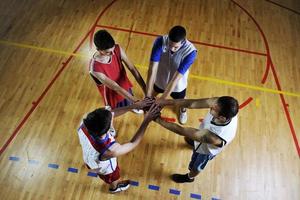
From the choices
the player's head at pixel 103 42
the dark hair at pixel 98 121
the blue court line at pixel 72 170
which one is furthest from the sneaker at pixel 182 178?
the player's head at pixel 103 42

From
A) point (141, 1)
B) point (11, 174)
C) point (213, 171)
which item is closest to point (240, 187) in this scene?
point (213, 171)

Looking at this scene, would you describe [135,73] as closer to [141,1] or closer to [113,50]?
[113,50]

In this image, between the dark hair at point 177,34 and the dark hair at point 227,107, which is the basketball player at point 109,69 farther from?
the dark hair at point 227,107

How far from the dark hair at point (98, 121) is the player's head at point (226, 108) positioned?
822 mm

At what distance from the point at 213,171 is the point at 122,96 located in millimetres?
1419

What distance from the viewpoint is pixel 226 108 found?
2.18 m

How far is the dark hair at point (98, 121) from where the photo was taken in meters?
2.14

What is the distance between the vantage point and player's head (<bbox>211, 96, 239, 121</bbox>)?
7.14 ft

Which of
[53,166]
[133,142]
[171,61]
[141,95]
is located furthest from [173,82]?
[53,166]

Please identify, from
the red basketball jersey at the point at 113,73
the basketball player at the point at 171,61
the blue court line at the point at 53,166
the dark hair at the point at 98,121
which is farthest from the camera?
the blue court line at the point at 53,166

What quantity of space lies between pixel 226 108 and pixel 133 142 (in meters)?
0.89

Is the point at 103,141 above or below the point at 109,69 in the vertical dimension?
below

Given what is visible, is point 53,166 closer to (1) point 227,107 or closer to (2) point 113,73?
(2) point 113,73

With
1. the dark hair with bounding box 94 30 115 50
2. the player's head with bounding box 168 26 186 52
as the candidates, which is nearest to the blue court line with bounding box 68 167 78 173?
the dark hair with bounding box 94 30 115 50
